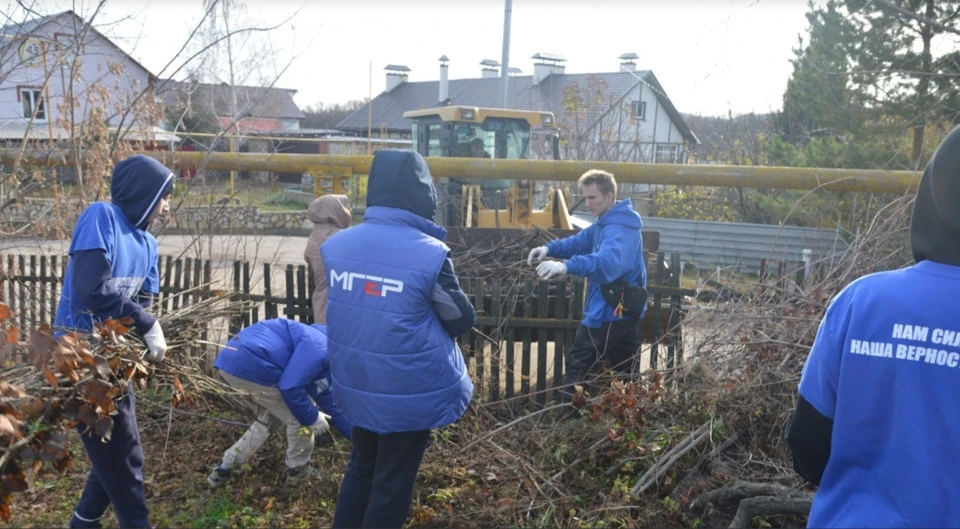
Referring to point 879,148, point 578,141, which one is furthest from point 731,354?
point 578,141

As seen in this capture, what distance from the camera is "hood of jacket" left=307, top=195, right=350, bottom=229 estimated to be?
5.23 metres

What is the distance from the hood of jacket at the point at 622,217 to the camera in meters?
5.02

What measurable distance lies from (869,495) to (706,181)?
15.9 ft

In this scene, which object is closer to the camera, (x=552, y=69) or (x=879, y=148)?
(x=879, y=148)

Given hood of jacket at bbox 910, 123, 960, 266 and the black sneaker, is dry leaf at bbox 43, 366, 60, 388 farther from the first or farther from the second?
hood of jacket at bbox 910, 123, 960, 266

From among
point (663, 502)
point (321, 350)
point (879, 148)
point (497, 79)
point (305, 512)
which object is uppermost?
point (497, 79)

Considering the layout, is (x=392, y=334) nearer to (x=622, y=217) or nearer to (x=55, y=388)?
(x=55, y=388)

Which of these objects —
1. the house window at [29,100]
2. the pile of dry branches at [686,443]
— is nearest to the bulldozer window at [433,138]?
the house window at [29,100]

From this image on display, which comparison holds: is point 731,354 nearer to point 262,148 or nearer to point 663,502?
point 663,502

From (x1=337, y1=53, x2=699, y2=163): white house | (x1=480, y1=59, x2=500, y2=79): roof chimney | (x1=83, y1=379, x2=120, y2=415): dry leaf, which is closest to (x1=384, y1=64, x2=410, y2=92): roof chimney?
(x1=337, y1=53, x2=699, y2=163): white house

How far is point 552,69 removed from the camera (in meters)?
34.4

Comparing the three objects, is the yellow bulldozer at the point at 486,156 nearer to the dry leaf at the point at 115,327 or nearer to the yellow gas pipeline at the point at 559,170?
the yellow gas pipeline at the point at 559,170

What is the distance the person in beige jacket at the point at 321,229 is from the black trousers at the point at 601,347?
1.74 meters

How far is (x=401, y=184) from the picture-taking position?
10.5 ft
